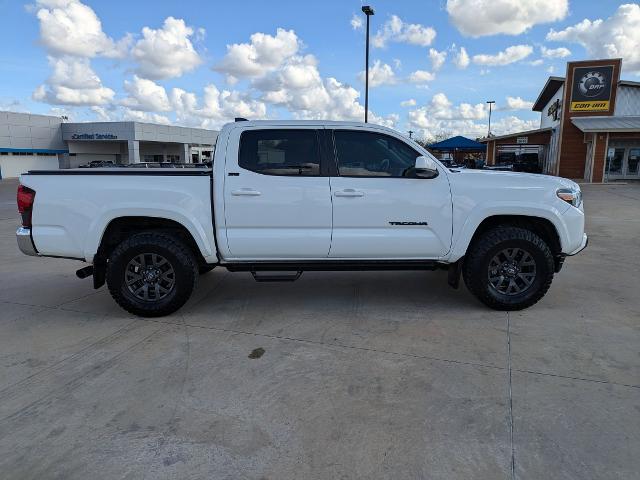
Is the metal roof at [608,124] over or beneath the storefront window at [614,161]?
over

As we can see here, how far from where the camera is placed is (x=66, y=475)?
7.63ft

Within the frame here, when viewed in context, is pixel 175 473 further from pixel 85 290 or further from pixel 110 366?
pixel 85 290

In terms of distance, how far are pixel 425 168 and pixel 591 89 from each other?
29416mm

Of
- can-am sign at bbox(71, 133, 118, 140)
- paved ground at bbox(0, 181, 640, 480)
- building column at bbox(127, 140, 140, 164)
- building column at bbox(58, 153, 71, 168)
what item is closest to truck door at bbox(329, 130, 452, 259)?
paved ground at bbox(0, 181, 640, 480)

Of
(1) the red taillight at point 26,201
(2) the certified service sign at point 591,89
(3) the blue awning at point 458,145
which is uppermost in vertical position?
(2) the certified service sign at point 591,89

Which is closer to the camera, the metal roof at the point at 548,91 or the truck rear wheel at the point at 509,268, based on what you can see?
the truck rear wheel at the point at 509,268

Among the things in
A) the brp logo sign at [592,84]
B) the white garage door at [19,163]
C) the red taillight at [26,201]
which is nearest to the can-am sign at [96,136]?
the white garage door at [19,163]

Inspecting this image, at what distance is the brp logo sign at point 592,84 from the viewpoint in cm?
2748

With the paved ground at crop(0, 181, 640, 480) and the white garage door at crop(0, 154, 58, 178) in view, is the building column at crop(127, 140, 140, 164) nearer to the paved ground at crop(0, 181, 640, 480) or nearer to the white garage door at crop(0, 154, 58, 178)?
the white garage door at crop(0, 154, 58, 178)

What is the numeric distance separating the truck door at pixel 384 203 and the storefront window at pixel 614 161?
30.0 m

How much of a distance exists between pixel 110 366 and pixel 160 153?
6367 centimetres

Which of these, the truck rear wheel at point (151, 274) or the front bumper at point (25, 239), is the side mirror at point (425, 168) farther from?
the front bumper at point (25, 239)

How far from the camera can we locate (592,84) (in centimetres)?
2762

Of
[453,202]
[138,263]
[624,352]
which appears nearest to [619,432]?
[624,352]
